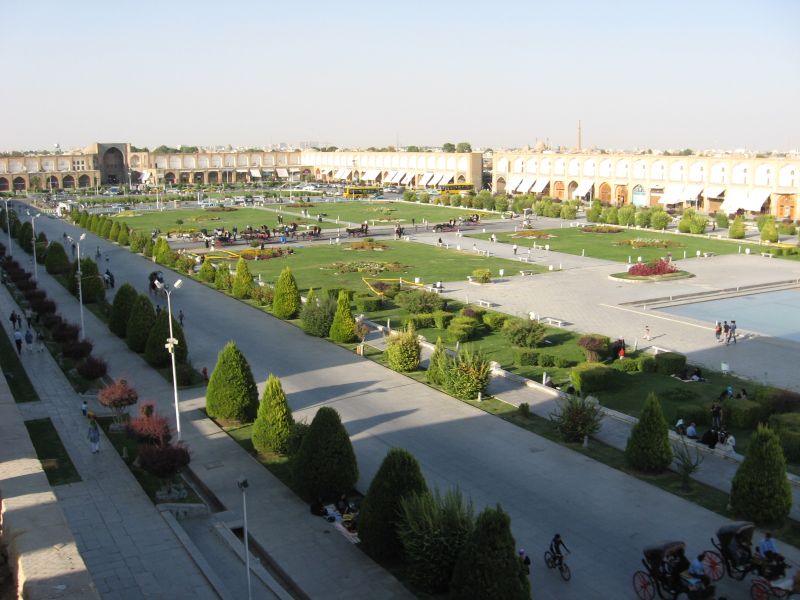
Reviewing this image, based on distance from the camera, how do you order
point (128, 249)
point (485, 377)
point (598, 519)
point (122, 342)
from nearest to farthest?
1. point (598, 519)
2. point (485, 377)
3. point (122, 342)
4. point (128, 249)

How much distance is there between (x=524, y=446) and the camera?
17125mm

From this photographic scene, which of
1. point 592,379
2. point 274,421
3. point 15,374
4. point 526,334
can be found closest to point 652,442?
point 592,379

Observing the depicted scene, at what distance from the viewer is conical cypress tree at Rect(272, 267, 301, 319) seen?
2936cm

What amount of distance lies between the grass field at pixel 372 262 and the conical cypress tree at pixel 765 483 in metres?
22.7

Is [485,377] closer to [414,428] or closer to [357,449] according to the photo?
[414,428]

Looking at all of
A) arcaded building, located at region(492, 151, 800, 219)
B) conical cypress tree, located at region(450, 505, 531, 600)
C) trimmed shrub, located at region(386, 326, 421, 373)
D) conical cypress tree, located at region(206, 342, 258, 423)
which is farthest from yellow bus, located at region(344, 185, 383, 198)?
conical cypress tree, located at region(450, 505, 531, 600)

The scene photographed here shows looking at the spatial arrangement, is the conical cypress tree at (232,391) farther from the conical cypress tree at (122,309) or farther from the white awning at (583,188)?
the white awning at (583,188)

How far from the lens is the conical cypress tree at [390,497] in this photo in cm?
1202

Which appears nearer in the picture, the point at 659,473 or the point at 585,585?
the point at 585,585

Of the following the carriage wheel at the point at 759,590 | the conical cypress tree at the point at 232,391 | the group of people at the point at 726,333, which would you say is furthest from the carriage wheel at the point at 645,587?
the group of people at the point at 726,333

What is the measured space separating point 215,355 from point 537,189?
6380 cm

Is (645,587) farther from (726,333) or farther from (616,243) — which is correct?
(616,243)

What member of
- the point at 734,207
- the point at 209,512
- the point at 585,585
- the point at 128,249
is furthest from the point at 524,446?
the point at 734,207

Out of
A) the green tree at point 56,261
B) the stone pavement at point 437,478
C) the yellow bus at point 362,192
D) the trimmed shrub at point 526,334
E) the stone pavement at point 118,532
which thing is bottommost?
the stone pavement at point 437,478
